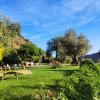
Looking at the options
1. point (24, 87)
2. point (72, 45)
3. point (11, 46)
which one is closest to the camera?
point (24, 87)

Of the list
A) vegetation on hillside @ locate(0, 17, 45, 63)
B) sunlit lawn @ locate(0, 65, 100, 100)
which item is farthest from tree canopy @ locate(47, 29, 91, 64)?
sunlit lawn @ locate(0, 65, 100, 100)

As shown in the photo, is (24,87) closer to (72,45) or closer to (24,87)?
(24,87)

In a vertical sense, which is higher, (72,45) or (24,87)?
(72,45)

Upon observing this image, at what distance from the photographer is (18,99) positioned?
680 inches

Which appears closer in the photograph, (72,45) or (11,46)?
(11,46)

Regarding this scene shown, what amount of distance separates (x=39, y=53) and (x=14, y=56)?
1518cm

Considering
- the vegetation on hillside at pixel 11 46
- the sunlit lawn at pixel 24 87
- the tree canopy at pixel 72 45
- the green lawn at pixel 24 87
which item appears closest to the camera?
the green lawn at pixel 24 87

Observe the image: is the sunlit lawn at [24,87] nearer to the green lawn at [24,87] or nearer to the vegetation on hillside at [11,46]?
the green lawn at [24,87]

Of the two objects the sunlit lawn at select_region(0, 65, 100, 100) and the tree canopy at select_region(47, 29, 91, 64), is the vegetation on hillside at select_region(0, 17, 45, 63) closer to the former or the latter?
the tree canopy at select_region(47, 29, 91, 64)

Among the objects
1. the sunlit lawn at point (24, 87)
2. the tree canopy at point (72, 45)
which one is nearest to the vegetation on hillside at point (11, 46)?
the tree canopy at point (72, 45)

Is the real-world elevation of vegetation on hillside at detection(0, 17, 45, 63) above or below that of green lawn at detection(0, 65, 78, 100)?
above

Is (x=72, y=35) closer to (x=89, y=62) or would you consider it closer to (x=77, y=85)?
(x=89, y=62)

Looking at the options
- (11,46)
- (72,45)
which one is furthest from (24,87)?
(72,45)

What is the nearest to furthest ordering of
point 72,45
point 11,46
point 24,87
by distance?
point 24,87
point 11,46
point 72,45
